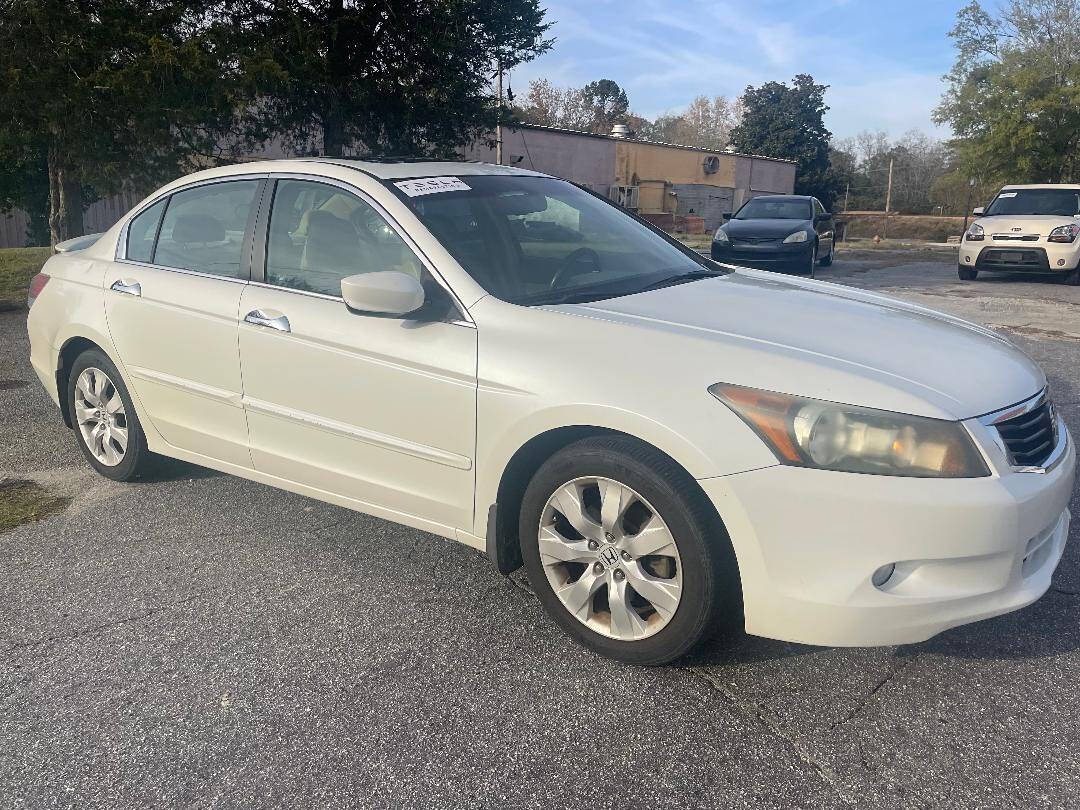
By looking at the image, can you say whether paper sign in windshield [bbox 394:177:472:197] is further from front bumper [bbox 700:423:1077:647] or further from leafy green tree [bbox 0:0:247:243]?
leafy green tree [bbox 0:0:247:243]

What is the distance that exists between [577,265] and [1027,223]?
13599 mm

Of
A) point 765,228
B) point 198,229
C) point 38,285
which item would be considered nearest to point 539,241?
point 198,229

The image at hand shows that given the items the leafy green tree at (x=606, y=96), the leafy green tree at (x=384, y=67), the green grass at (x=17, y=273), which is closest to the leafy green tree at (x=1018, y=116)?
the leafy green tree at (x=384, y=67)

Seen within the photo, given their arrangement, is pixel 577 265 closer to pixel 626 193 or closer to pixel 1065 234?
pixel 1065 234

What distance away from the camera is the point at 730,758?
7.71 feet

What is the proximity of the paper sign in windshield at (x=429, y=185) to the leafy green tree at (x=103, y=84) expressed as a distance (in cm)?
961

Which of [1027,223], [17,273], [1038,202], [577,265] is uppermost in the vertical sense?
[1038,202]

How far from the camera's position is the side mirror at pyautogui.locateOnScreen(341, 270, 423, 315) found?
9.80 feet

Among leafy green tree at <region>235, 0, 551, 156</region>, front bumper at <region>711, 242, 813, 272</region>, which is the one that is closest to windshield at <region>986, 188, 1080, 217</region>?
front bumper at <region>711, 242, 813, 272</region>

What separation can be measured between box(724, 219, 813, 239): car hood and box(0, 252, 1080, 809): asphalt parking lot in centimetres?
1190

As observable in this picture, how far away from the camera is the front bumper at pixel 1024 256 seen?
1404cm

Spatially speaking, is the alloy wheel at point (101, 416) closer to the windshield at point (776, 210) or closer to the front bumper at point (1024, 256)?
the windshield at point (776, 210)

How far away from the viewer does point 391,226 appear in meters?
3.34

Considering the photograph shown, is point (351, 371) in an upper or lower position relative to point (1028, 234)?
lower
